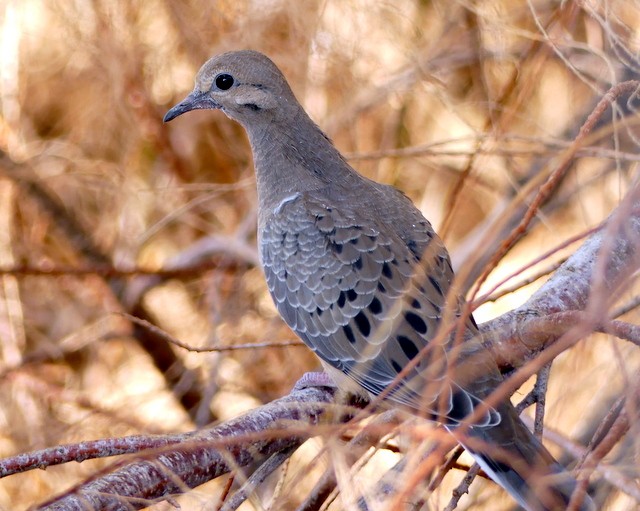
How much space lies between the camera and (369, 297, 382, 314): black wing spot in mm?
2746

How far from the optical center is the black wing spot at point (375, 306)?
2.75 metres

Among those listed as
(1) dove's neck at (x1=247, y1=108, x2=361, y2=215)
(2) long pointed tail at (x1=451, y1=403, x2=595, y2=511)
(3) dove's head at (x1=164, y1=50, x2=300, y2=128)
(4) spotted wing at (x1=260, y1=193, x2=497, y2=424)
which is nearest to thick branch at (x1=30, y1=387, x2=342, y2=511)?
(4) spotted wing at (x1=260, y1=193, x2=497, y2=424)

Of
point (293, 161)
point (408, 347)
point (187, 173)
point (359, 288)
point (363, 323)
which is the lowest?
point (408, 347)

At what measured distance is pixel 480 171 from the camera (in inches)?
181

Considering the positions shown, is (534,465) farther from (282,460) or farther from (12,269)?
(12,269)

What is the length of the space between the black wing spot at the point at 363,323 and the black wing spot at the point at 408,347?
0.14 meters

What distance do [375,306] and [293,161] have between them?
0.68 metres

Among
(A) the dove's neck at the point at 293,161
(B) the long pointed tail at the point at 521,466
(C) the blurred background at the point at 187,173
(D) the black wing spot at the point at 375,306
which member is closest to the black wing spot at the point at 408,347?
(D) the black wing spot at the point at 375,306

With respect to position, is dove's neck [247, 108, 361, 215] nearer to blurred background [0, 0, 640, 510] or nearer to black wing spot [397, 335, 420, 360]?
black wing spot [397, 335, 420, 360]

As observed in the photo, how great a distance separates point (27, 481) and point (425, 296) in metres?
2.62

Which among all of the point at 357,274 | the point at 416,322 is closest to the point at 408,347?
the point at 416,322

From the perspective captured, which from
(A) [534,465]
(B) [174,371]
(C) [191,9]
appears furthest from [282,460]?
(C) [191,9]

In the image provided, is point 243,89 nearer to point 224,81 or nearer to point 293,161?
point 224,81

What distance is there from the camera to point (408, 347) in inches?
104
